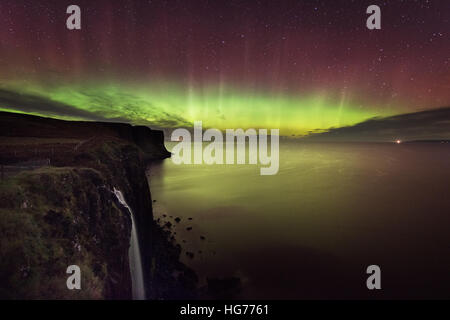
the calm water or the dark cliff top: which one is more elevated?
the dark cliff top

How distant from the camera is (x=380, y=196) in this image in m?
53.8

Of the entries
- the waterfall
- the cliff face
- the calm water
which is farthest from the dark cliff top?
the calm water

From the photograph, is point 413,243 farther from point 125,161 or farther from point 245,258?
point 125,161

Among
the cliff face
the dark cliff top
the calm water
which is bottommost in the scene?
the calm water

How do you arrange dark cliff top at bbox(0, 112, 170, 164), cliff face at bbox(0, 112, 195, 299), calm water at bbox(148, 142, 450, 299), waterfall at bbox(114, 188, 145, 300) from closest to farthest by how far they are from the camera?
cliff face at bbox(0, 112, 195, 299), waterfall at bbox(114, 188, 145, 300), calm water at bbox(148, 142, 450, 299), dark cliff top at bbox(0, 112, 170, 164)

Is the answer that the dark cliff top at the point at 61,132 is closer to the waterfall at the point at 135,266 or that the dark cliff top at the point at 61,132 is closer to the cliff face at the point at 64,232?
the waterfall at the point at 135,266

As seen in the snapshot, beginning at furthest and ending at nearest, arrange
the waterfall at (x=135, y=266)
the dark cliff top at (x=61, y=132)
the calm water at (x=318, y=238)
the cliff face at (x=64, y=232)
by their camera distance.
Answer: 1. the dark cliff top at (x=61, y=132)
2. the calm water at (x=318, y=238)
3. the waterfall at (x=135, y=266)
4. the cliff face at (x=64, y=232)

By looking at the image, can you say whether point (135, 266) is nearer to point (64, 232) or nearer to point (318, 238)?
point (64, 232)

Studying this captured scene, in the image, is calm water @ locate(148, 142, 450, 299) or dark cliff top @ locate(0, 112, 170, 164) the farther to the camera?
dark cliff top @ locate(0, 112, 170, 164)

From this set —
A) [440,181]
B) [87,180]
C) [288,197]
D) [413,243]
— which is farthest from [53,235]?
[440,181]

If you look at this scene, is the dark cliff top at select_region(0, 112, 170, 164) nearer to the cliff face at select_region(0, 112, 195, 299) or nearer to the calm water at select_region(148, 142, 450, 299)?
the cliff face at select_region(0, 112, 195, 299)

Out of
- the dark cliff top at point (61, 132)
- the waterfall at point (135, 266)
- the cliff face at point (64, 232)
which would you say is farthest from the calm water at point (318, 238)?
the dark cliff top at point (61, 132)

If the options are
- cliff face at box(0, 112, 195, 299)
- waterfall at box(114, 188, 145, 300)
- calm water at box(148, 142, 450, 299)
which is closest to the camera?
cliff face at box(0, 112, 195, 299)
